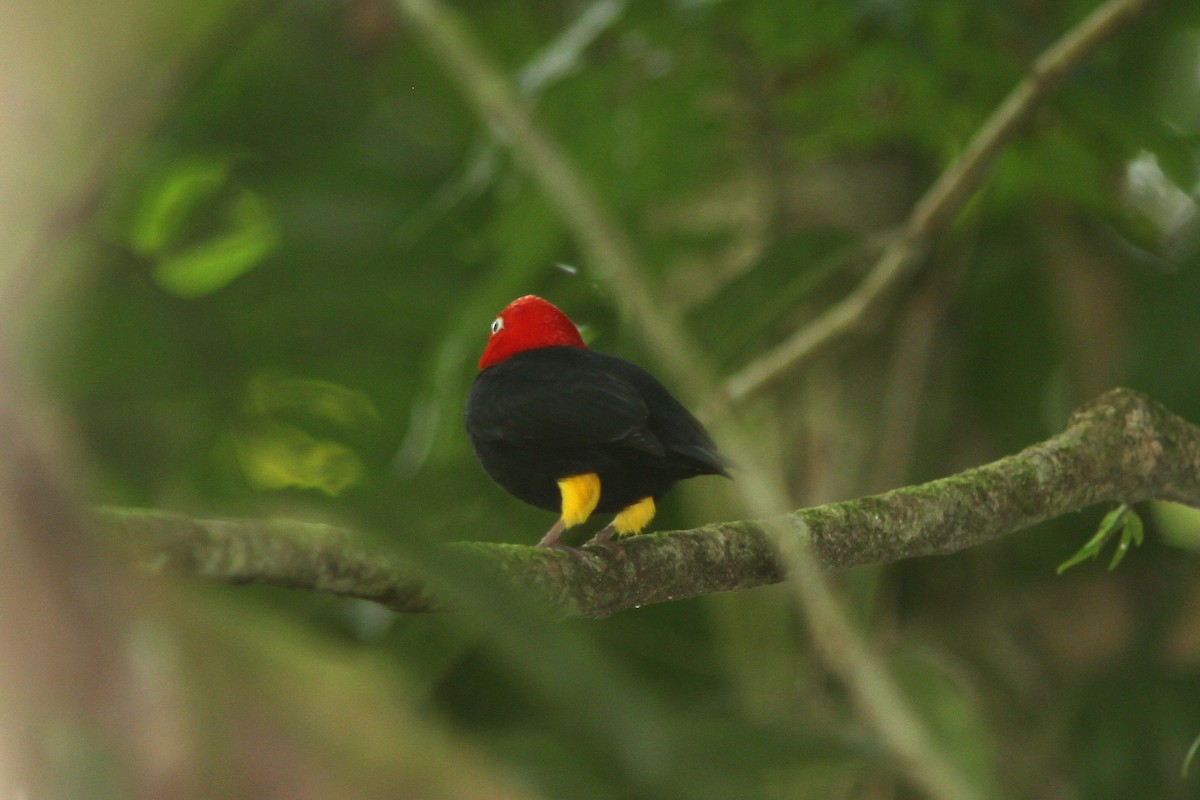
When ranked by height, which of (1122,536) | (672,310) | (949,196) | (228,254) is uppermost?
(228,254)

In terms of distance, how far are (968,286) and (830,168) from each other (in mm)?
511

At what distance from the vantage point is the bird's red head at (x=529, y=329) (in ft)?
4.95

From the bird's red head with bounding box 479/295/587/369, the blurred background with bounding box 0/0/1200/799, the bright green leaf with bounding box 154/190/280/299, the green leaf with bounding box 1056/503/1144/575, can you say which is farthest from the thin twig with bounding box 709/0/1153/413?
the bright green leaf with bounding box 154/190/280/299

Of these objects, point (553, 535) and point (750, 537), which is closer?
point (750, 537)

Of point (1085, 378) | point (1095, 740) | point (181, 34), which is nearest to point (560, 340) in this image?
point (181, 34)

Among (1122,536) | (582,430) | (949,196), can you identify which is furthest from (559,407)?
(949,196)

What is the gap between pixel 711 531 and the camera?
3.90 feet

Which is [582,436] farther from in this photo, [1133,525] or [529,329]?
[1133,525]

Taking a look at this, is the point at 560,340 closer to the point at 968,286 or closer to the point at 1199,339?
the point at 1199,339

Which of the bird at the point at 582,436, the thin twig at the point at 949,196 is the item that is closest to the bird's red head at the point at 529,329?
the bird at the point at 582,436

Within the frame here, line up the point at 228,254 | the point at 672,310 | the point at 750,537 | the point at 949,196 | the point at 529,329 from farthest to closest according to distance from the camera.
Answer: the point at 228,254 < the point at 949,196 < the point at 529,329 < the point at 750,537 < the point at 672,310

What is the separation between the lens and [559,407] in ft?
4.36

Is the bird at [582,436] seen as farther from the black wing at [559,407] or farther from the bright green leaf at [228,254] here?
the bright green leaf at [228,254]

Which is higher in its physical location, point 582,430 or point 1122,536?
point 582,430
